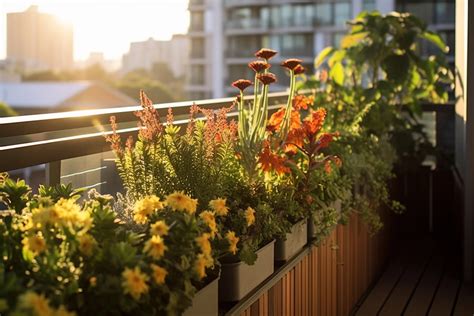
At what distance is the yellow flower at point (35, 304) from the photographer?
3.76 feet

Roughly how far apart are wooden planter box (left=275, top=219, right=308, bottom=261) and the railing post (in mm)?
697

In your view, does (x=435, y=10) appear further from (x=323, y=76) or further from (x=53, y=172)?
(x=53, y=172)

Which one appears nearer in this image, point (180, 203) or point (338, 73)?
point (180, 203)

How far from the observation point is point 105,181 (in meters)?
2.40

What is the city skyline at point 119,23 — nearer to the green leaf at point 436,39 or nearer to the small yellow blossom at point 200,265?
the green leaf at point 436,39

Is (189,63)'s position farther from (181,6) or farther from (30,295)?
(30,295)

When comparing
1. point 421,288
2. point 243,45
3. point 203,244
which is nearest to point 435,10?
point 243,45

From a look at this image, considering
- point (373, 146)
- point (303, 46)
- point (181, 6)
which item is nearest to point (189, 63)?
point (181, 6)

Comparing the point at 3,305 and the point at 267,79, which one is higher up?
the point at 267,79

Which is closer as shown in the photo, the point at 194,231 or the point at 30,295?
the point at 30,295

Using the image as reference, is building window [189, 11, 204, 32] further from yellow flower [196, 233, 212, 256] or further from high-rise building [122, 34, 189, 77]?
Answer: yellow flower [196, 233, 212, 256]

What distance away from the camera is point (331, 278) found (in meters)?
3.23

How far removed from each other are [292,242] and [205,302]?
88 centimetres

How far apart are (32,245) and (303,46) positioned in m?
48.0
